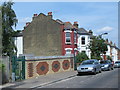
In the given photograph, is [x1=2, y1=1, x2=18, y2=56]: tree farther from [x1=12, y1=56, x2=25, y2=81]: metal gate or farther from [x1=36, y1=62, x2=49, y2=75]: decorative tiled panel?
[x1=12, y1=56, x2=25, y2=81]: metal gate

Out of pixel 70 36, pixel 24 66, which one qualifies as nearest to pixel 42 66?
pixel 24 66

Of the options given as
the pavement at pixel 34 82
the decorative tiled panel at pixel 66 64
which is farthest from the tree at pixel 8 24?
the decorative tiled panel at pixel 66 64

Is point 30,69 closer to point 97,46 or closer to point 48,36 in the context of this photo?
point 97,46

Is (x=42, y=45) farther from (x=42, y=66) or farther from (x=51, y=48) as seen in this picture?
(x=42, y=66)

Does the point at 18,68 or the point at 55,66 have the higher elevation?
the point at 18,68

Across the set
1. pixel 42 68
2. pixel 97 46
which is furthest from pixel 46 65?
pixel 97 46

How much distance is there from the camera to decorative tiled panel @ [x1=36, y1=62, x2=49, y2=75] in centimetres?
2238

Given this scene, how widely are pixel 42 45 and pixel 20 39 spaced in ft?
20.9

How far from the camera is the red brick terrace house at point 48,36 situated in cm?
4488

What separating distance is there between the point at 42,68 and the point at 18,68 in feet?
15.1

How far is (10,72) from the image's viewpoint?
17906 mm

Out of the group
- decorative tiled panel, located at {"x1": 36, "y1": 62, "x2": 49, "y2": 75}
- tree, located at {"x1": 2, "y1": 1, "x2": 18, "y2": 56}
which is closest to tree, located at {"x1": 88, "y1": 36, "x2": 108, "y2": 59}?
decorative tiled panel, located at {"x1": 36, "y1": 62, "x2": 49, "y2": 75}

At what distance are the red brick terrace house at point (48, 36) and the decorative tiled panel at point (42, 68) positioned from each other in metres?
19.6

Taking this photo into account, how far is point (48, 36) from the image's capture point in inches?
1853
